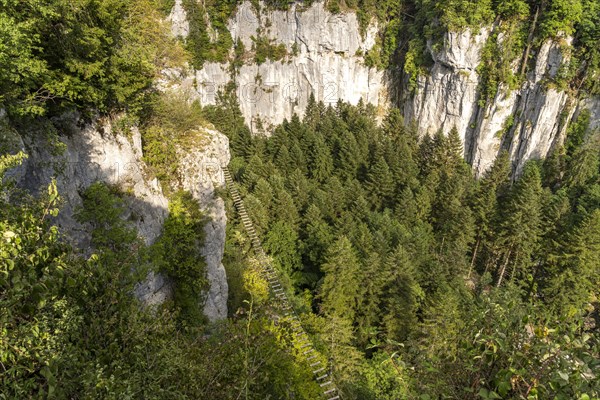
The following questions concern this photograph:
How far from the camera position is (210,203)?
→ 21.0 m

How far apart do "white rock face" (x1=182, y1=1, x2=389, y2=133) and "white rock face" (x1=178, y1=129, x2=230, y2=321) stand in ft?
143

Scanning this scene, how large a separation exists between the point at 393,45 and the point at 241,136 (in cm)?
3113

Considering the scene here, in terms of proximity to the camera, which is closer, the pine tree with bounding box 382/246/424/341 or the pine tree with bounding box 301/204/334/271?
the pine tree with bounding box 382/246/424/341

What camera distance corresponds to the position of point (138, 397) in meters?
4.81

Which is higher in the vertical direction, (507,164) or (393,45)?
(393,45)

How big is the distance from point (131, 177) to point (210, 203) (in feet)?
18.1

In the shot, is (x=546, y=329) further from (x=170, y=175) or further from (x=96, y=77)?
(x=170, y=175)

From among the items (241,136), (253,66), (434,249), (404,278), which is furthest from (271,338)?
(253,66)

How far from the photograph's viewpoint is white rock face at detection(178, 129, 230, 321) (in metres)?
20.0

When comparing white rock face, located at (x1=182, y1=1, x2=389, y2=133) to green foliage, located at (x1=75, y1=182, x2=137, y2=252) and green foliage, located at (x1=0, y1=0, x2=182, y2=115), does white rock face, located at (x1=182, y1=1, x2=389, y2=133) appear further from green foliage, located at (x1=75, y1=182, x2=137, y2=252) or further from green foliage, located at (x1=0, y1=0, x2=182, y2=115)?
green foliage, located at (x1=75, y1=182, x2=137, y2=252)

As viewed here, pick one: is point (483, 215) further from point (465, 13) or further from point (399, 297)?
point (465, 13)

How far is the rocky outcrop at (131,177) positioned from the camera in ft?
39.6

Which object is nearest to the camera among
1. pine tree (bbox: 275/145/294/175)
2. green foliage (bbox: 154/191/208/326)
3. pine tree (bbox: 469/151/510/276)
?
green foliage (bbox: 154/191/208/326)

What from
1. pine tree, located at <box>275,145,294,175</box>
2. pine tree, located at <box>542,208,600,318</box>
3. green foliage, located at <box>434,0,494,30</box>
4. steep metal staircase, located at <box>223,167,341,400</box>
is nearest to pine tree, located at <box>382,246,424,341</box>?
steep metal staircase, located at <box>223,167,341,400</box>
